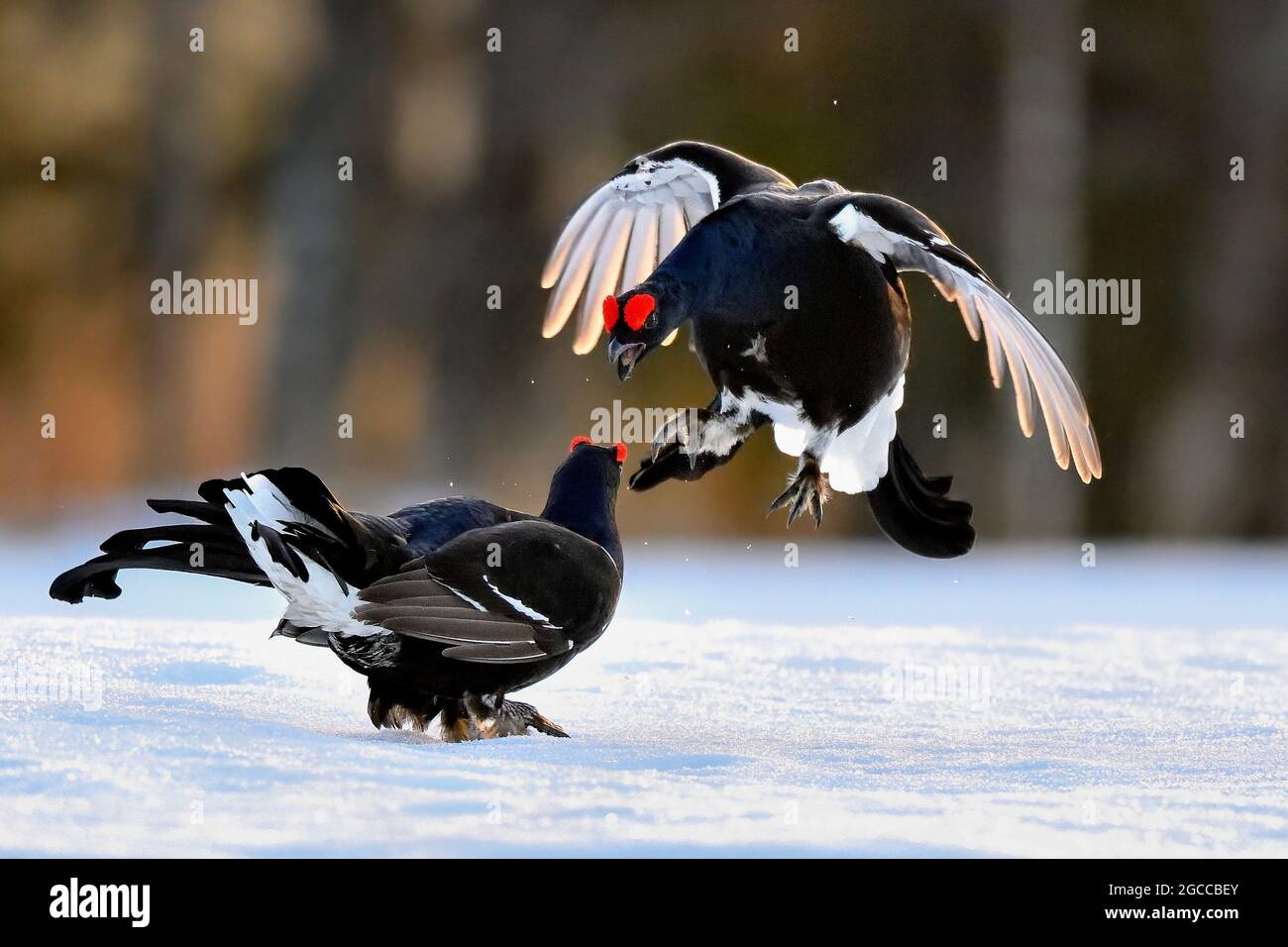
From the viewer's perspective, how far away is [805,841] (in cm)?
134

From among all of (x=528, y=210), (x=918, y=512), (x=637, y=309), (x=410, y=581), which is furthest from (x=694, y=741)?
(x=528, y=210)

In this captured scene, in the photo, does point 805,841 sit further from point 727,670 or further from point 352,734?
point 727,670

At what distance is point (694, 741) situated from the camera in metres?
1.76

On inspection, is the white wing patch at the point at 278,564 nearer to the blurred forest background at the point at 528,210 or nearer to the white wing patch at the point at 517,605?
the white wing patch at the point at 517,605

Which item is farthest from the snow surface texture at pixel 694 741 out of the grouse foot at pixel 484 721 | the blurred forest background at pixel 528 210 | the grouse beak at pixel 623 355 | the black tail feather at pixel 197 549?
the blurred forest background at pixel 528 210

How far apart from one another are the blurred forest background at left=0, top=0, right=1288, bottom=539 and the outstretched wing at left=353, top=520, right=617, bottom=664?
12.2ft

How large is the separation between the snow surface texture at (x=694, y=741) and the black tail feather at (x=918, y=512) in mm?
183

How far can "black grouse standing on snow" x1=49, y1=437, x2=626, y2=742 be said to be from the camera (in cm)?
160

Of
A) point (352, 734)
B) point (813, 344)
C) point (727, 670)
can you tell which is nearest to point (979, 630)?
point (727, 670)

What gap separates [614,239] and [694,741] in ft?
3.62

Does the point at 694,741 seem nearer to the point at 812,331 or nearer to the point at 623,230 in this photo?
the point at 812,331

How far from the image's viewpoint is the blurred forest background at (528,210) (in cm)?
561

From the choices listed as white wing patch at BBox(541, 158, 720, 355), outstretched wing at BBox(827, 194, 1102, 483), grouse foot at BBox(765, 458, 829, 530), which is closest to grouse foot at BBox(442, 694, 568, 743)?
grouse foot at BBox(765, 458, 829, 530)

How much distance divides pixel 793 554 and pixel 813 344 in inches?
89.1
